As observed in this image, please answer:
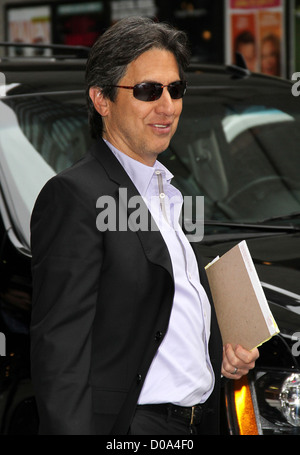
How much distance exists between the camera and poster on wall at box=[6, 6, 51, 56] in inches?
474

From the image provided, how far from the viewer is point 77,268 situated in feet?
6.69

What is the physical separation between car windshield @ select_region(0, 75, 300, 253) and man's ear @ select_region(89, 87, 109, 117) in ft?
3.26

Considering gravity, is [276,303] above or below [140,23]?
below

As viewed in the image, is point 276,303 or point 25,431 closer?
point 276,303

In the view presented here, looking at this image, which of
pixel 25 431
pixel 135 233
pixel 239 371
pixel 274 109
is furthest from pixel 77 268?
pixel 274 109

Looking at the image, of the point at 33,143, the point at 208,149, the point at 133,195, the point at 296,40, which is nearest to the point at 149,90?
the point at 133,195

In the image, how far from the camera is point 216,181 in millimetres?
4031

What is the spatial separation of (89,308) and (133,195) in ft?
1.03

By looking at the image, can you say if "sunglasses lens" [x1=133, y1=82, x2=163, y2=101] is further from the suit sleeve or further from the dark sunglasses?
the suit sleeve

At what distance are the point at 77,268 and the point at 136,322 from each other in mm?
197

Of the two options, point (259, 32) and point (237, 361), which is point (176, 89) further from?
point (259, 32)

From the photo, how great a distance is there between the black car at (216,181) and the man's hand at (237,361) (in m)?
0.11

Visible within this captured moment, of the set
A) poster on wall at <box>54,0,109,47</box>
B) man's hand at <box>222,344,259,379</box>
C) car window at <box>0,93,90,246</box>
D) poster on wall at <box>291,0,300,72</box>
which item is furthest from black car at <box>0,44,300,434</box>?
poster on wall at <box>54,0,109,47</box>
